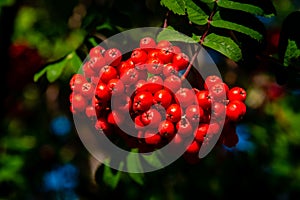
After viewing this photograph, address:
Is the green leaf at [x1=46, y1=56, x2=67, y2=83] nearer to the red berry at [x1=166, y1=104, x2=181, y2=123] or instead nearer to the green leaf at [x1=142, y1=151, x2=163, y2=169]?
the green leaf at [x1=142, y1=151, x2=163, y2=169]

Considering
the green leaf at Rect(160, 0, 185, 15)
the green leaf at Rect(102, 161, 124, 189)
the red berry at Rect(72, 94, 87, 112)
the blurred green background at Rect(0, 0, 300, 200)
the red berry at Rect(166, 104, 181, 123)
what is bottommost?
the blurred green background at Rect(0, 0, 300, 200)

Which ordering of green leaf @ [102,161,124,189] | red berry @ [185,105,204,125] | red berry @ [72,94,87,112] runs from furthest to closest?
green leaf @ [102,161,124,189] < red berry @ [72,94,87,112] < red berry @ [185,105,204,125]

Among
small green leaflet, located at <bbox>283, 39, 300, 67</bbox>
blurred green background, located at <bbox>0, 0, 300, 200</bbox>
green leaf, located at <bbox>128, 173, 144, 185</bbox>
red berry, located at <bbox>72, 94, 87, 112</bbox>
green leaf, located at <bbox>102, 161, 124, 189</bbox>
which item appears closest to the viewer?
red berry, located at <bbox>72, 94, 87, 112</bbox>

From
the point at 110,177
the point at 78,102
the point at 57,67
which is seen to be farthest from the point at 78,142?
the point at 78,102

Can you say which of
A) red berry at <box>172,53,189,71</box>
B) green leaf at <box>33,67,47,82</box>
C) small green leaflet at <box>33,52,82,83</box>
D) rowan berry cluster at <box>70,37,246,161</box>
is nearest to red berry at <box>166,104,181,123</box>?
rowan berry cluster at <box>70,37,246,161</box>

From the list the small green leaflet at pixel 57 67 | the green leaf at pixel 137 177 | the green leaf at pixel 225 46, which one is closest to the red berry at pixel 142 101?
the green leaf at pixel 225 46

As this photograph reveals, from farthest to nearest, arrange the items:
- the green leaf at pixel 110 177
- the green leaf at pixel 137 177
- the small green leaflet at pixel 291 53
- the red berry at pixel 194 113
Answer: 1. the green leaf at pixel 137 177
2. the green leaf at pixel 110 177
3. the small green leaflet at pixel 291 53
4. the red berry at pixel 194 113

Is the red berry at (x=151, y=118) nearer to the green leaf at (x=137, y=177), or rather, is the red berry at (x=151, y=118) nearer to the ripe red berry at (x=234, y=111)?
the ripe red berry at (x=234, y=111)
